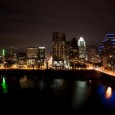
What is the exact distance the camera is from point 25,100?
28.9m

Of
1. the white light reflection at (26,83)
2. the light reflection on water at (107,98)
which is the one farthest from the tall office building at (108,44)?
the light reflection on water at (107,98)

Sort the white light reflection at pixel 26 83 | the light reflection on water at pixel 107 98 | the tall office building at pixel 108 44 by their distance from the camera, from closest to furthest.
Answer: the light reflection on water at pixel 107 98
the white light reflection at pixel 26 83
the tall office building at pixel 108 44

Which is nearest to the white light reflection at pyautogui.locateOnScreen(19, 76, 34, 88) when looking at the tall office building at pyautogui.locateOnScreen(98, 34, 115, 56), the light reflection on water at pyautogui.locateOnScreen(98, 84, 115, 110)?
the light reflection on water at pyautogui.locateOnScreen(98, 84, 115, 110)

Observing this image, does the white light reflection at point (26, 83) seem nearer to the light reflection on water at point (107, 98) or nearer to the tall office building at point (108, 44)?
the light reflection on water at point (107, 98)

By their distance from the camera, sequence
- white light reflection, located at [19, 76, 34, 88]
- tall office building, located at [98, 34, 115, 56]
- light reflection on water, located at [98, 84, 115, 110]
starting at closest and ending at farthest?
light reflection on water, located at [98, 84, 115, 110], white light reflection, located at [19, 76, 34, 88], tall office building, located at [98, 34, 115, 56]

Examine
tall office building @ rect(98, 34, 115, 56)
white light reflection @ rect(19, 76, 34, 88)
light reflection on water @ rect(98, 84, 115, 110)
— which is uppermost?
tall office building @ rect(98, 34, 115, 56)

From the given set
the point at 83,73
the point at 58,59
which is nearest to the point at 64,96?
the point at 83,73

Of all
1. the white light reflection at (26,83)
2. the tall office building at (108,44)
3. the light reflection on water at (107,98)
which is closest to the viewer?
the light reflection on water at (107,98)

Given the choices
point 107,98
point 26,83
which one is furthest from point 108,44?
point 107,98

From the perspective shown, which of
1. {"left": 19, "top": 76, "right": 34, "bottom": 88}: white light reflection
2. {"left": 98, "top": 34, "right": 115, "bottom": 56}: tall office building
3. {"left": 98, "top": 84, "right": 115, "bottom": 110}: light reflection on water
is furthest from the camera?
{"left": 98, "top": 34, "right": 115, "bottom": 56}: tall office building

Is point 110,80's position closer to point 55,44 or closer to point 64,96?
point 64,96

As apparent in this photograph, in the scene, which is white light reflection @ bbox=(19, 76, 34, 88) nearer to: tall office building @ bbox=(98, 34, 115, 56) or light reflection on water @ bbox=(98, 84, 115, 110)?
light reflection on water @ bbox=(98, 84, 115, 110)

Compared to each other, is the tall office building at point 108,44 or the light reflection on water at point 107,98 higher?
the tall office building at point 108,44

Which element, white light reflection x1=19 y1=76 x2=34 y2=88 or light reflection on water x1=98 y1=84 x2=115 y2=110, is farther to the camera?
white light reflection x1=19 y1=76 x2=34 y2=88
